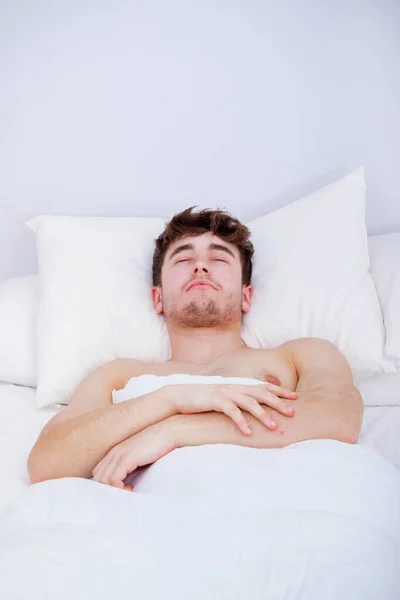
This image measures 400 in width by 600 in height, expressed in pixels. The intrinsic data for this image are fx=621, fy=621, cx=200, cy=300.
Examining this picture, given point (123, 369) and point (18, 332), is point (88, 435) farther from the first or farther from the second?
point (18, 332)

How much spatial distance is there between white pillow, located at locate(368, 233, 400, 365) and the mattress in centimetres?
10

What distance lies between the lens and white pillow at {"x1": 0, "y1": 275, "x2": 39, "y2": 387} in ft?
5.82

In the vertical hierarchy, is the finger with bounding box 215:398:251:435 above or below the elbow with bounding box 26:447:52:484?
above

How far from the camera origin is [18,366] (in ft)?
5.82

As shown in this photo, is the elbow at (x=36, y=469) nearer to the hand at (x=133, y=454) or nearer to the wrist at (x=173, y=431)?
the hand at (x=133, y=454)

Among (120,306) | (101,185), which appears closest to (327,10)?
(101,185)

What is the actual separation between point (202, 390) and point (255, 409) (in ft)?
0.39

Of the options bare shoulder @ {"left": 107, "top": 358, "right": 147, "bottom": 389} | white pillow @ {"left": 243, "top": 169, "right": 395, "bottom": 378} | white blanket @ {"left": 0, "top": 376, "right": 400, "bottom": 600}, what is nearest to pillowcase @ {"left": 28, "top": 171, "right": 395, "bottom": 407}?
white pillow @ {"left": 243, "top": 169, "right": 395, "bottom": 378}

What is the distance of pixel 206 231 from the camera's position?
5.88 feet

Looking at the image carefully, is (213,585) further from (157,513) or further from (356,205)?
(356,205)

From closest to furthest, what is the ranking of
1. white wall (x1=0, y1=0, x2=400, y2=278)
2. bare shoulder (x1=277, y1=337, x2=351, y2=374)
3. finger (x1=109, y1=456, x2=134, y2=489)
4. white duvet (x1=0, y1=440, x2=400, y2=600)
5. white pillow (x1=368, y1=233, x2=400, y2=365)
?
1. white duvet (x1=0, y1=440, x2=400, y2=600)
2. finger (x1=109, y1=456, x2=134, y2=489)
3. bare shoulder (x1=277, y1=337, x2=351, y2=374)
4. white pillow (x1=368, y1=233, x2=400, y2=365)
5. white wall (x1=0, y1=0, x2=400, y2=278)

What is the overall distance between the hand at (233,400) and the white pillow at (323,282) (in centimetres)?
43

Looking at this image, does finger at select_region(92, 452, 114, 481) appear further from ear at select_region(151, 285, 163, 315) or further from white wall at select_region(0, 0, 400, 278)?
white wall at select_region(0, 0, 400, 278)

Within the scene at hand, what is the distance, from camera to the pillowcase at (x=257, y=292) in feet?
5.46
